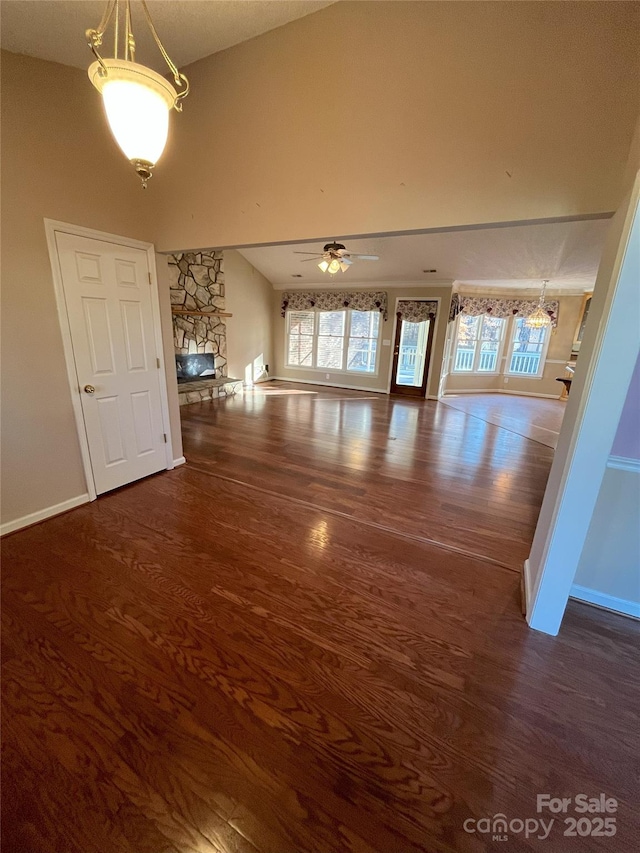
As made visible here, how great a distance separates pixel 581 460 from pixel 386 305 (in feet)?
21.7

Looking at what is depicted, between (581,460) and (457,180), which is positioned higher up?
(457,180)

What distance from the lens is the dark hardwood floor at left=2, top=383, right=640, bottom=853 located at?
1.06 meters

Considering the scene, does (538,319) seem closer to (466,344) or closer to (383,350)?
(466,344)

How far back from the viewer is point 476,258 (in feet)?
18.5

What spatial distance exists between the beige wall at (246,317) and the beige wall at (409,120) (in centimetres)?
454

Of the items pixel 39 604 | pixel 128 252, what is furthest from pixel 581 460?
pixel 128 252

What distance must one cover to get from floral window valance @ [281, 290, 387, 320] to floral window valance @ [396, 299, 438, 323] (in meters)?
0.38

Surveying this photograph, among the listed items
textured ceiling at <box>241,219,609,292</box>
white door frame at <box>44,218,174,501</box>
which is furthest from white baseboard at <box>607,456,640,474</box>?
white door frame at <box>44,218,174,501</box>

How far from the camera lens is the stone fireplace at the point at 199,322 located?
6.01 m

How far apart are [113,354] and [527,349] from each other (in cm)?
889

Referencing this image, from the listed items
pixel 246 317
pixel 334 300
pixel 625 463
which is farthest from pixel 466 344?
pixel 625 463

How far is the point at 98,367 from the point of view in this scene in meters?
2.66

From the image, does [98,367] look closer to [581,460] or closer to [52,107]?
[52,107]

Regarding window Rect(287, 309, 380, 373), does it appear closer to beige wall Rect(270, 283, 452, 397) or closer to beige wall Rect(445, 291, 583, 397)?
beige wall Rect(270, 283, 452, 397)
